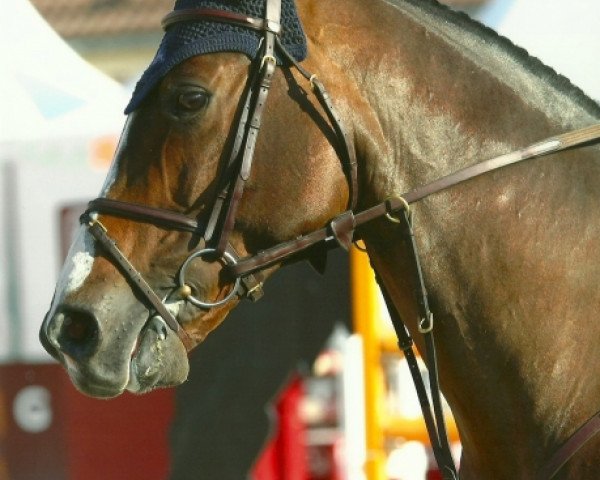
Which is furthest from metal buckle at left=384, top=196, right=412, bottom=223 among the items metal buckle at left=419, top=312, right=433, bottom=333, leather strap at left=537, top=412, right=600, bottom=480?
leather strap at left=537, top=412, right=600, bottom=480

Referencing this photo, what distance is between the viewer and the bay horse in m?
2.51

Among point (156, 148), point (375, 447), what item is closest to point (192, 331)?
point (156, 148)

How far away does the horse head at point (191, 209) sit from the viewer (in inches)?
98.1

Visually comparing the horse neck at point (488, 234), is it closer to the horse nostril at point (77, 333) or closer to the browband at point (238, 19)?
the browband at point (238, 19)

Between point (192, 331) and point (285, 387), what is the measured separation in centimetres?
284

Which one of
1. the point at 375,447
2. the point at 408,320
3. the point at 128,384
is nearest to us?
the point at 128,384

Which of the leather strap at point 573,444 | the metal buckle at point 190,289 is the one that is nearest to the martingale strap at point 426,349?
the leather strap at point 573,444

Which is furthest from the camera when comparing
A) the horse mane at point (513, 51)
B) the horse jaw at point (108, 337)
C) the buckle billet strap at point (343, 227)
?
the horse mane at point (513, 51)

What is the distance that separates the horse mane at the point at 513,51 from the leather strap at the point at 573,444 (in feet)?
2.41

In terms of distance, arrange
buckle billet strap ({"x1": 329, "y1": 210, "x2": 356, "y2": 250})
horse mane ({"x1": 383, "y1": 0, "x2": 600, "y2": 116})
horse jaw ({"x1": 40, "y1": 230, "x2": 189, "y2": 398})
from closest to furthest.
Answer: horse jaw ({"x1": 40, "y1": 230, "x2": 189, "y2": 398}) < buckle billet strap ({"x1": 329, "y1": 210, "x2": 356, "y2": 250}) < horse mane ({"x1": 383, "y1": 0, "x2": 600, "y2": 116})

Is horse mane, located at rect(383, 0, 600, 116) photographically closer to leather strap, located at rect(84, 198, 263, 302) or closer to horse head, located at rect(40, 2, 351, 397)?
horse head, located at rect(40, 2, 351, 397)

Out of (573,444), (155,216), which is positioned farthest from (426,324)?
(155,216)

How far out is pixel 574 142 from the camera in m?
2.61

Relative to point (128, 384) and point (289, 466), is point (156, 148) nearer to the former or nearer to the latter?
point (128, 384)
